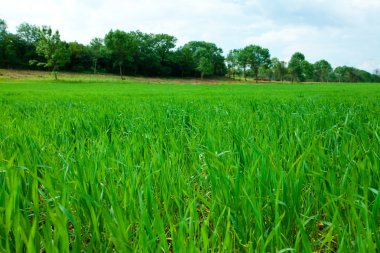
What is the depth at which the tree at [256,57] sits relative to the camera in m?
118

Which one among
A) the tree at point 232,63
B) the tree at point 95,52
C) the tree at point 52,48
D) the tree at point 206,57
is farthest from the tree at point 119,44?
the tree at point 232,63

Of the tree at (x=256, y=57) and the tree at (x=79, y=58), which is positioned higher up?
the tree at (x=256, y=57)

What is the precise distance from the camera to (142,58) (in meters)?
92.7

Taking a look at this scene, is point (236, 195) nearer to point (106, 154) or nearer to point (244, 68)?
point (106, 154)

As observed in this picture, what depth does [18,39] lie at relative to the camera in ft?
273

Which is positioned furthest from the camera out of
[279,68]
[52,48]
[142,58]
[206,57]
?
[279,68]

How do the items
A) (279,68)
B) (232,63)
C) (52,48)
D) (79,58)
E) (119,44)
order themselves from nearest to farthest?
1. (52,48)
2. (119,44)
3. (79,58)
4. (279,68)
5. (232,63)

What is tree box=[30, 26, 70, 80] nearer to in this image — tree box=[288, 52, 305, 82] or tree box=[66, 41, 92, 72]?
tree box=[66, 41, 92, 72]

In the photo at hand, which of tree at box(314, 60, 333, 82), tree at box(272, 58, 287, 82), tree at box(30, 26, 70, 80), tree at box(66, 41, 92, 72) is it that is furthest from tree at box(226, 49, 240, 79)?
Result: tree at box(30, 26, 70, 80)

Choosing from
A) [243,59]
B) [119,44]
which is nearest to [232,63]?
[243,59]

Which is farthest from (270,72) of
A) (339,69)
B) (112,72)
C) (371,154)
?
(371,154)

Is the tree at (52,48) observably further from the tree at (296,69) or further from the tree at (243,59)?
the tree at (296,69)

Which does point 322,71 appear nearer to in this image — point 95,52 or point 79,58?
point 95,52

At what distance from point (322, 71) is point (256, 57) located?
4404 centimetres
